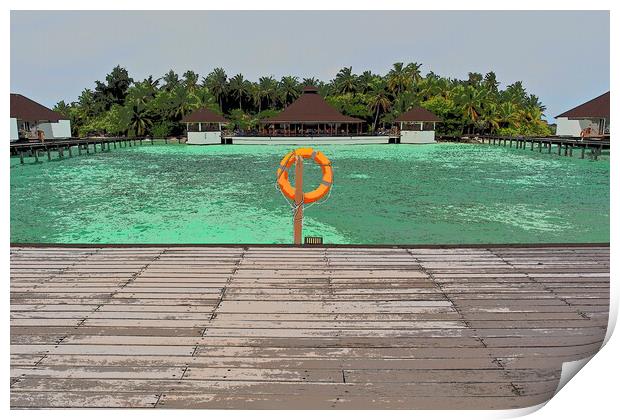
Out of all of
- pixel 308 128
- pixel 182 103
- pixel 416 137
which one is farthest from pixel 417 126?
pixel 182 103

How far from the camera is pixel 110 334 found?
2.26 meters

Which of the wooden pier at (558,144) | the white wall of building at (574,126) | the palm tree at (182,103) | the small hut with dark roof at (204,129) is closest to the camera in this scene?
the wooden pier at (558,144)

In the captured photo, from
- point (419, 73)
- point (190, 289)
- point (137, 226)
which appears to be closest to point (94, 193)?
point (137, 226)

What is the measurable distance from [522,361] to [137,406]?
1437mm

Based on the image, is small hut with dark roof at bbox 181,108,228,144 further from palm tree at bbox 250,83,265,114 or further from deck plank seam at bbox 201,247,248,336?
deck plank seam at bbox 201,247,248,336

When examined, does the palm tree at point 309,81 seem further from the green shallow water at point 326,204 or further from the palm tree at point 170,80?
the green shallow water at point 326,204

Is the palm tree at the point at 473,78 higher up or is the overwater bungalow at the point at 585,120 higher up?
the palm tree at the point at 473,78

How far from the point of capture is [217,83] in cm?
4203

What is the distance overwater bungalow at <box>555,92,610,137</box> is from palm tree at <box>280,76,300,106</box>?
63.2 feet

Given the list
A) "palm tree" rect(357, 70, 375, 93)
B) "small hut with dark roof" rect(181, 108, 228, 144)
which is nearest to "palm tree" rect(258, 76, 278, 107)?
"palm tree" rect(357, 70, 375, 93)

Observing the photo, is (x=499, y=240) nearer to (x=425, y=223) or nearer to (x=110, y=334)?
(x=425, y=223)

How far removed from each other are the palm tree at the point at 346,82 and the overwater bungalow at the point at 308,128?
6499 mm

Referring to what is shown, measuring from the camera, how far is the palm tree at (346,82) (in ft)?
135

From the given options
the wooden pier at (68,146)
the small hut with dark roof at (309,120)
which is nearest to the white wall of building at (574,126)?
the small hut with dark roof at (309,120)
